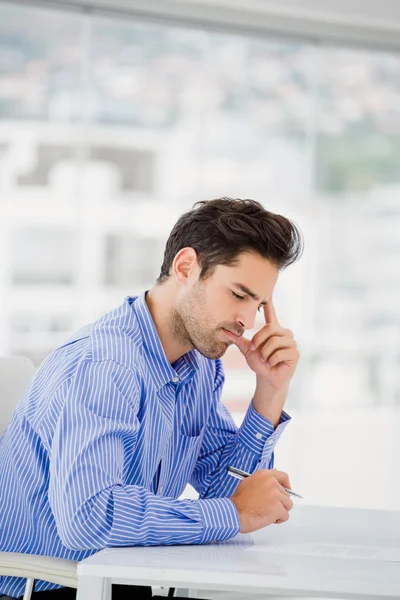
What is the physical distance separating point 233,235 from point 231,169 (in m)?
3.41

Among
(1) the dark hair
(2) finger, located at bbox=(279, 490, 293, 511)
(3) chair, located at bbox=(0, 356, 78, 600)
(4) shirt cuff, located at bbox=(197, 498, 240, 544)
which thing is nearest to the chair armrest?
(3) chair, located at bbox=(0, 356, 78, 600)

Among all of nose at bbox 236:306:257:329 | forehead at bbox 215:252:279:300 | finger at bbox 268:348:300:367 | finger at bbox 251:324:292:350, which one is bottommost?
finger at bbox 268:348:300:367

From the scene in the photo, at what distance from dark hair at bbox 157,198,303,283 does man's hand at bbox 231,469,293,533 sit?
1.32ft

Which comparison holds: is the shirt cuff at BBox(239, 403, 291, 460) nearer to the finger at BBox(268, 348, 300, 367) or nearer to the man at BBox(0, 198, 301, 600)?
the man at BBox(0, 198, 301, 600)

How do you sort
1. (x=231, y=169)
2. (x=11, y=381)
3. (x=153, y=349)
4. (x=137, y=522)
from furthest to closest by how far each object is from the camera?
(x=231, y=169), (x=11, y=381), (x=153, y=349), (x=137, y=522)

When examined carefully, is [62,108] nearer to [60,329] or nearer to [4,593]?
[60,329]

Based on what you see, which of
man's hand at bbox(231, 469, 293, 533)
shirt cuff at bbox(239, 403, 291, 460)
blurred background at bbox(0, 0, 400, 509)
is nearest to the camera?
man's hand at bbox(231, 469, 293, 533)

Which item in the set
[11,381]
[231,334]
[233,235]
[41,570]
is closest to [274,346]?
[231,334]

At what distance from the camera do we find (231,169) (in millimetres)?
4801

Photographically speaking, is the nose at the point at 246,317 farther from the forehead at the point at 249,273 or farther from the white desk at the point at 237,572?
the white desk at the point at 237,572

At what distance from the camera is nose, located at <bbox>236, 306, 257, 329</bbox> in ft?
4.82

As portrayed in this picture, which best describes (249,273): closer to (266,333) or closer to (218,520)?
(266,333)

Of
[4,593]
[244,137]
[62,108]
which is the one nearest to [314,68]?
[244,137]

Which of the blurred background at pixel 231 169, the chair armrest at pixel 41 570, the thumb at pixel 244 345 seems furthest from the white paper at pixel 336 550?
the blurred background at pixel 231 169
